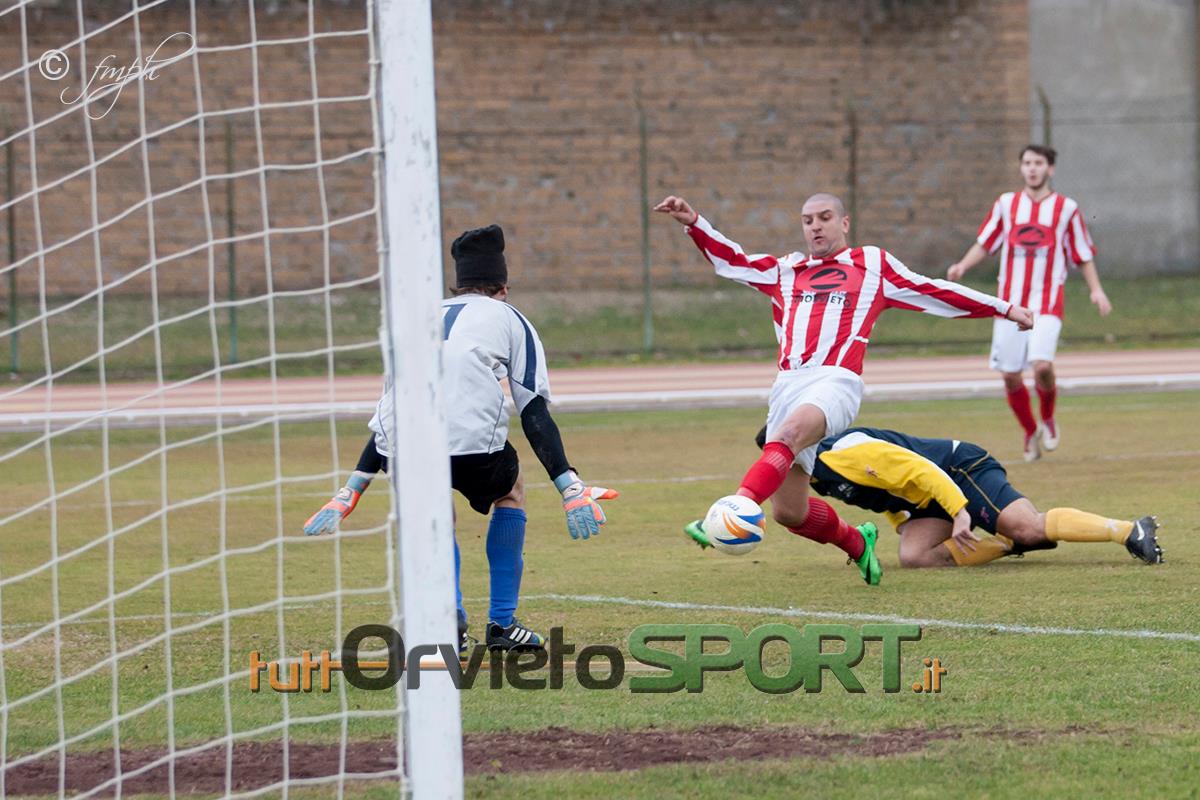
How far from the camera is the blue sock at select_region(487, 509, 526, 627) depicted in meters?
6.48

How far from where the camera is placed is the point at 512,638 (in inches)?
251

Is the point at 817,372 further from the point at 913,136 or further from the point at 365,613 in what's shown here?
the point at 913,136

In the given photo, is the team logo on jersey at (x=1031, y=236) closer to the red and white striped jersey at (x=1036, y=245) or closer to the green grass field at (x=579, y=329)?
the red and white striped jersey at (x=1036, y=245)

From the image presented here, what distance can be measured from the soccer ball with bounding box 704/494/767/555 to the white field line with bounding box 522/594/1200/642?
0.43 metres

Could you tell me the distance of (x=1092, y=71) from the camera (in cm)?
2667

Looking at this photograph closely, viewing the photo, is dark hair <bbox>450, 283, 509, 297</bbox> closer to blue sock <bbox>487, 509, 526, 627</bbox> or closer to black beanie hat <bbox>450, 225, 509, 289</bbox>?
black beanie hat <bbox>450, 225, 509, 289</bbox>

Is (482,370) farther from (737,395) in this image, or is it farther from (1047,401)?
(737,395)

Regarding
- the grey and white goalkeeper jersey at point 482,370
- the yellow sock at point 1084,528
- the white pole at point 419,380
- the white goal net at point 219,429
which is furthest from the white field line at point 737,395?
the white pole at point 419,380

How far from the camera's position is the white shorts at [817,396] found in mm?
7574

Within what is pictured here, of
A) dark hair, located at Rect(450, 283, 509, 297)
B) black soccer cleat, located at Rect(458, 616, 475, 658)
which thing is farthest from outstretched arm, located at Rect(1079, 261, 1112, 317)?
black soccer cleat, located at Rect(458, 616, 475, 658)

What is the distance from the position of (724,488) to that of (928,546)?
3227 mm

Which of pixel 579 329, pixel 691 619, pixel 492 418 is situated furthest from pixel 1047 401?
pixel 579 329

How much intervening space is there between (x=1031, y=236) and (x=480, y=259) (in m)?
7.38

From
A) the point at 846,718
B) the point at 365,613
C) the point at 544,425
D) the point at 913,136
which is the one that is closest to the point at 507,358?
the point at 544,425
